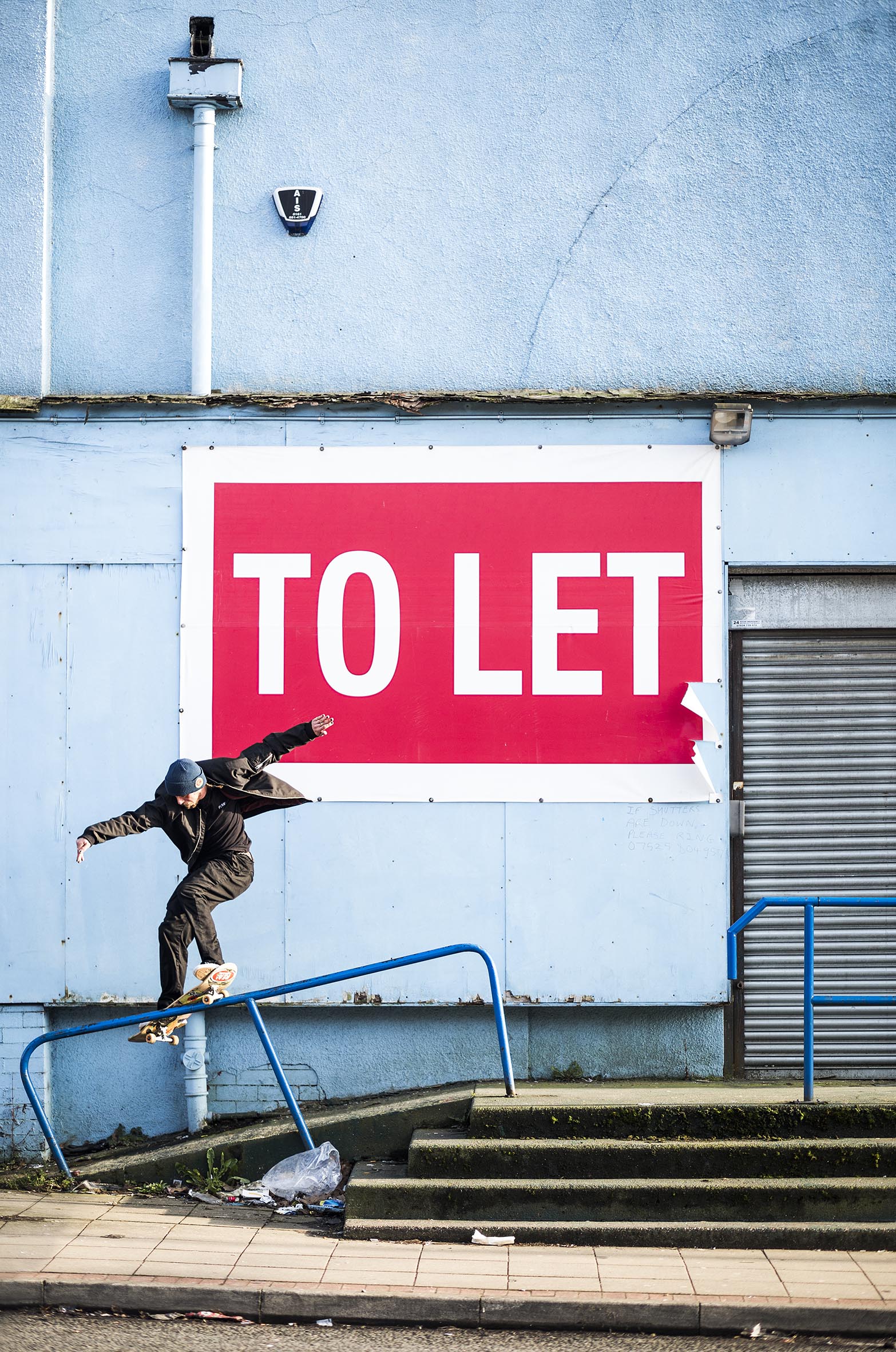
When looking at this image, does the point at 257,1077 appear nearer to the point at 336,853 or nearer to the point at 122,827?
the point at 336,853

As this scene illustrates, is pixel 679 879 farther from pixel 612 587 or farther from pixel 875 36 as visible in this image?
pixel 875 36

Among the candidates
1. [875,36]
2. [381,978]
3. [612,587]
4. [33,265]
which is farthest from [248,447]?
[875,36]

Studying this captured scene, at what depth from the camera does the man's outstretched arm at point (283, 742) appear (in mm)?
6816

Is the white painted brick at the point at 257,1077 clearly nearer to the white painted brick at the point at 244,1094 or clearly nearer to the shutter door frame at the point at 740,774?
the white painted brick at the point at 244,1094

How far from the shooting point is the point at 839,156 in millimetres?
7695

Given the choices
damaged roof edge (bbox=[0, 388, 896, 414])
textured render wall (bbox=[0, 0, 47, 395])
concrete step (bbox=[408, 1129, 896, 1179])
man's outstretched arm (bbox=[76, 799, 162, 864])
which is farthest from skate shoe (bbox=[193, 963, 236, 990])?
textured render wall (bbox=[0, 0, 47, 395])

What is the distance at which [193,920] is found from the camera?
673 cm

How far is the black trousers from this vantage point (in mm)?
6691

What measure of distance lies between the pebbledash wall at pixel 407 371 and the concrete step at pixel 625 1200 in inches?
56.6

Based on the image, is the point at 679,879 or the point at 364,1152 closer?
the point at 364,1152

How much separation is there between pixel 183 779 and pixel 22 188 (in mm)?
4166

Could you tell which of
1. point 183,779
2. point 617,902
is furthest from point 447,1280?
point 183,779

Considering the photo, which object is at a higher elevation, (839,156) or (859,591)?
(839,156)

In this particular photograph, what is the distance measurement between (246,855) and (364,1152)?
185 centimetres
